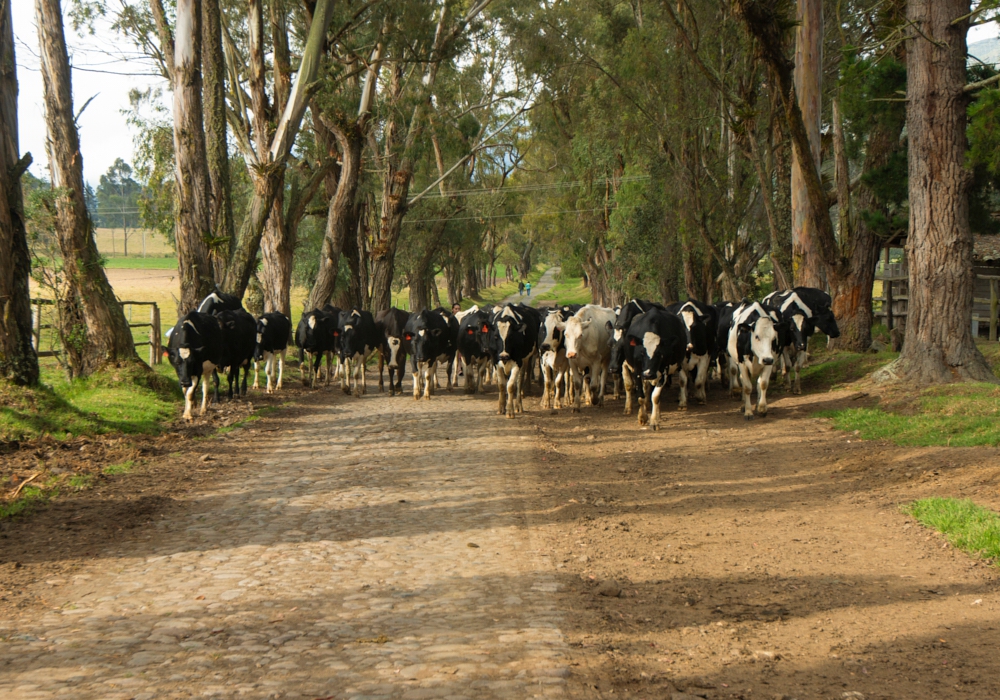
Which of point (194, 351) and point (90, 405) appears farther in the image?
point (194, 351)

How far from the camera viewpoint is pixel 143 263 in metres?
85.4

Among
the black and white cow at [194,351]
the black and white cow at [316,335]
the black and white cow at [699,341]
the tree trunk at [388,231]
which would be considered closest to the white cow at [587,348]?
the black and white cow at [699,341]

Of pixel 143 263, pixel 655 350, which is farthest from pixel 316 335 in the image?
pixel 143 263

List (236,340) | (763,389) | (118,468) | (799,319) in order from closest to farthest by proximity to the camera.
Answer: (118,468)
(763,389)
(236,340)
(799,319)

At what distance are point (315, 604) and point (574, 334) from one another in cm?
1084

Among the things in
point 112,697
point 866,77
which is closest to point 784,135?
point 866,77

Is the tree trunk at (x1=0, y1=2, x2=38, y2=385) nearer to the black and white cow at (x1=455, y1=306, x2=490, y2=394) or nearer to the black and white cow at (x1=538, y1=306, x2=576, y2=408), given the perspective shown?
the black and white cow at (x1=455, y1=306, x2=490, y2=394)

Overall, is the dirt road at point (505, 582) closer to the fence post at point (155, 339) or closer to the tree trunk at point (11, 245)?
the tree trunk at point (11, 245)

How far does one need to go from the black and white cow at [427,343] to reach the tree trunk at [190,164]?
4.38 meters

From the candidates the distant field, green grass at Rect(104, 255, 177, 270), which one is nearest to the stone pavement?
green grass at Rect(104, 255, 177, 270)

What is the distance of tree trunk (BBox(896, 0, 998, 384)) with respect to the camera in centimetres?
1422

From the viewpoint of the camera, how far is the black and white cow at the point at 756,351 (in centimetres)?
1509

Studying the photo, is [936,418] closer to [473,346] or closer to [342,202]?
[473,346]

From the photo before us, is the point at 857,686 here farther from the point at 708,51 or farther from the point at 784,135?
the point at 708,51
